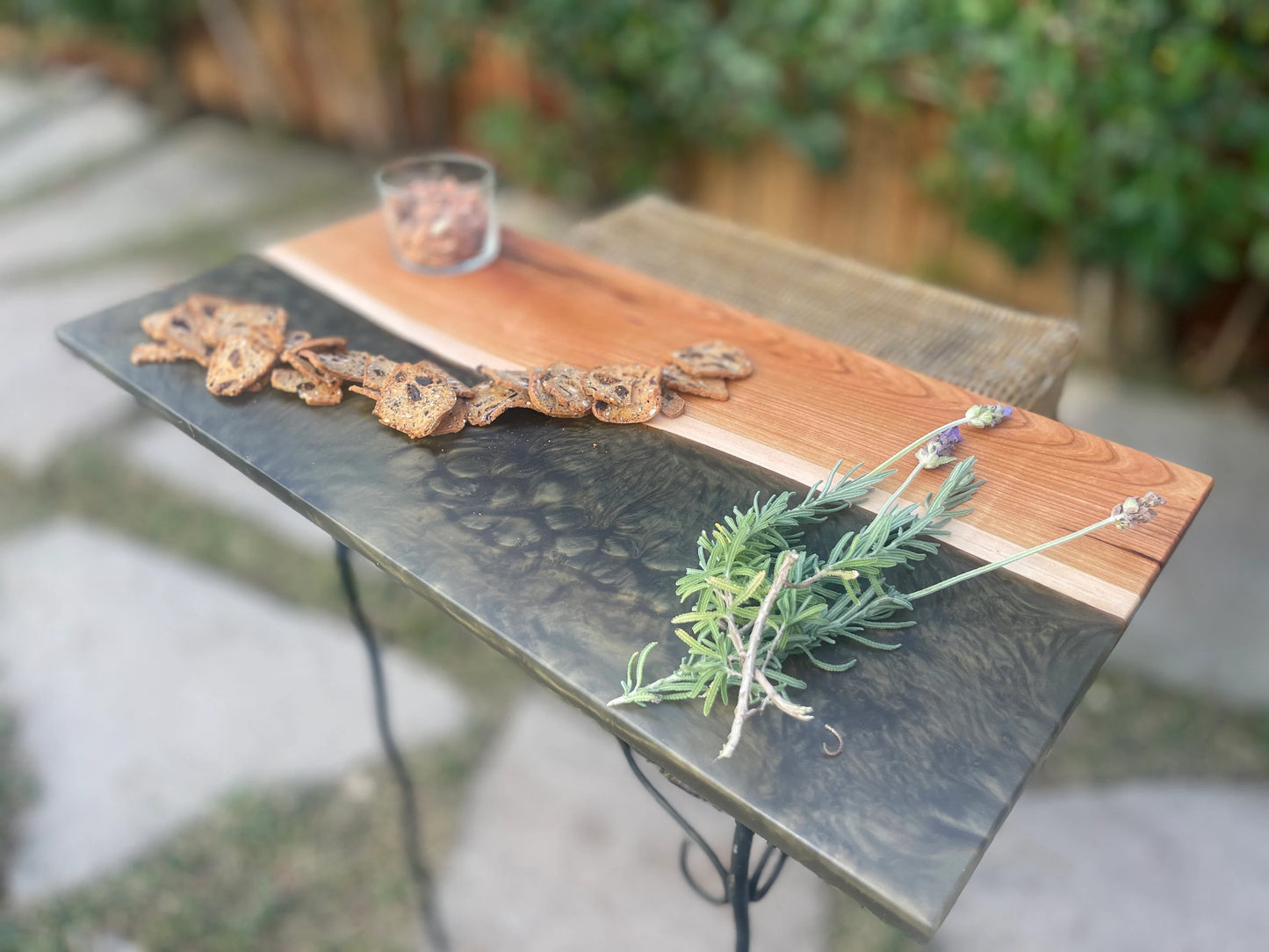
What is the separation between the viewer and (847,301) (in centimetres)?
149

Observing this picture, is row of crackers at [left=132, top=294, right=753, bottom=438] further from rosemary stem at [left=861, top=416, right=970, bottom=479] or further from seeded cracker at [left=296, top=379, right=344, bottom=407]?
rosemary stem at [left=861, top=416, right=970, bottom=479]

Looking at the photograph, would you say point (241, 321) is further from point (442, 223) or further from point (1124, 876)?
point (1124, 876)

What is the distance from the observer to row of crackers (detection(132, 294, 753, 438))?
1.07 meters

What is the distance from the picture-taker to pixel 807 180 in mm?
3125

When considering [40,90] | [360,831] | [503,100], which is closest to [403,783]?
[360,831]

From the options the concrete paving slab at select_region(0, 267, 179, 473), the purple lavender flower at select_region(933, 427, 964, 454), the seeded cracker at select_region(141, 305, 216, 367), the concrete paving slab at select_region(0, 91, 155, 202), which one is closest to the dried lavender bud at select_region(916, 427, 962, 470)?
the purple lavender flower at select_region(933, 427, 964, 454)

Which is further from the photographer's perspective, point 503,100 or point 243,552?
point 503,100

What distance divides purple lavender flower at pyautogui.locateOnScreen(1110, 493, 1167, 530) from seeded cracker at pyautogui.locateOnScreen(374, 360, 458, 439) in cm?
69

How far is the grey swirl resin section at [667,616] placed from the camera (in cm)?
69

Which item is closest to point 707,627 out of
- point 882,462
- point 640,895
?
point 882,462

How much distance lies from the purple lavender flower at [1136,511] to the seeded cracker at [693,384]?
435 mm

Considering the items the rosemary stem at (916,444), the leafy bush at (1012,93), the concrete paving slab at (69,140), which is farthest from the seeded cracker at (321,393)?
the concrete paving slab at (69,140)

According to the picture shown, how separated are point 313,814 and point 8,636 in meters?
0.92

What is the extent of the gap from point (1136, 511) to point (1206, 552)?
5.45ft
